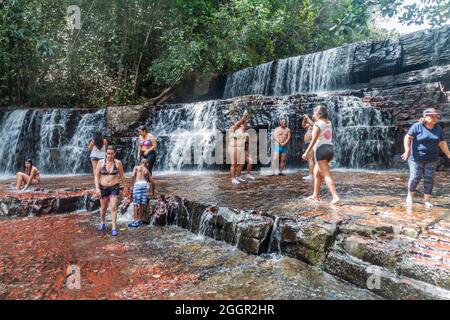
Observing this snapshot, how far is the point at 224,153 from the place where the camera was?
11273mm

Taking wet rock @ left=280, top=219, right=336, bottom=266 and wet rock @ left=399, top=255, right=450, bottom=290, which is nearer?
wet rock @ left=399, top=255, right=450, bottom=290

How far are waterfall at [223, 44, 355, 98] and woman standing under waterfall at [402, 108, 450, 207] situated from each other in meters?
11.0

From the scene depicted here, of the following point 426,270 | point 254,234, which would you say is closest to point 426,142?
point 426,270

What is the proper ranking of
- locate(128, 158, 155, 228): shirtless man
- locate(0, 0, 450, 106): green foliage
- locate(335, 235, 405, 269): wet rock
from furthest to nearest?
locate(0, 0, 450, 106): green foliage → locate(128, 158, 155, 228): shirtless man → locate(335, 235, 405, 269): wet rock

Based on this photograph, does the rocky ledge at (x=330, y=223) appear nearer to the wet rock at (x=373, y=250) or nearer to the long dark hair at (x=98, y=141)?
the wet rock at (x=373, y=250)

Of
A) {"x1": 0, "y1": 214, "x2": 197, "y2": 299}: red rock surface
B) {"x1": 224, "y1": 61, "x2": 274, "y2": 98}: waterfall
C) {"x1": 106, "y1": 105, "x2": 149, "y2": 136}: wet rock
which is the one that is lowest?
{"x1": 0, "y1": 214, "x2": 197, "y2": 299}: red rock surface

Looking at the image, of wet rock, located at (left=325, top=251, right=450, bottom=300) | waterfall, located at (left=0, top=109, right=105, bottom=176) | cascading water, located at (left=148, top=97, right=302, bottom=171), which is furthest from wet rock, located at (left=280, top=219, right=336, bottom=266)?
waterfall, located at (left=0, top=109, right=105, bottom=176)

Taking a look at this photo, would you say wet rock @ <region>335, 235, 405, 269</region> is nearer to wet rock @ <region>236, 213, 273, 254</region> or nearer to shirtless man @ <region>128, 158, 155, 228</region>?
wet rock @ <region>236, 213, 273, 254</region>

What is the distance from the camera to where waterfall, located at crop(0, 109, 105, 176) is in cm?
1291

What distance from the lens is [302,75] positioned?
1600 centimetres

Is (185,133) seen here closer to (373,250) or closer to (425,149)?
(425,149)

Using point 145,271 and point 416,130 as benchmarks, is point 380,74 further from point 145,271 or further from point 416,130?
point 145,271

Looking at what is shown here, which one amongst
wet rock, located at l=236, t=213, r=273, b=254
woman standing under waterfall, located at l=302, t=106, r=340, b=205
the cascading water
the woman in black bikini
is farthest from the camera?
the cascading water
